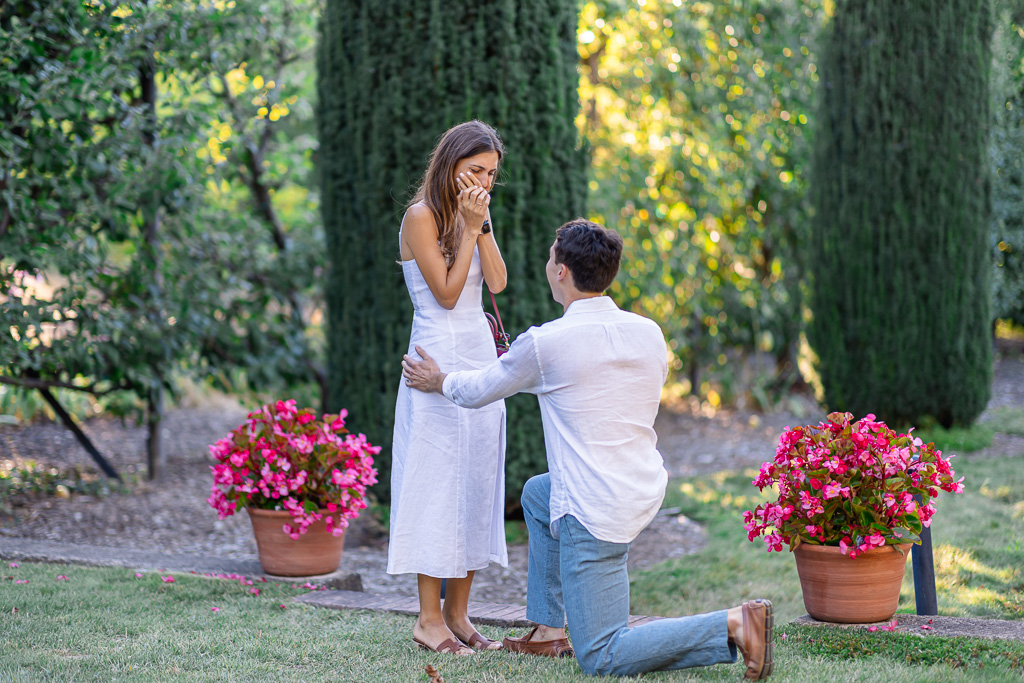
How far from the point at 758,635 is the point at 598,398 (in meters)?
0.78

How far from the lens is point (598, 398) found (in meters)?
2.59

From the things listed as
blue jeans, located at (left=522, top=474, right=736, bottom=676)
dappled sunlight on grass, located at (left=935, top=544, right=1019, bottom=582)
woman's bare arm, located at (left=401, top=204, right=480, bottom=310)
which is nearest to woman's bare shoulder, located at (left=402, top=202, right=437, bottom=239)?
woman's bare arm, located at (left=401, top=204, right=480, bottom=310)

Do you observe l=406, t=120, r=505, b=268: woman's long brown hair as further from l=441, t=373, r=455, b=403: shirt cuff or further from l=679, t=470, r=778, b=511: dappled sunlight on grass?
l=679, t=470, r=778, b=511: dappled sunlight on grass

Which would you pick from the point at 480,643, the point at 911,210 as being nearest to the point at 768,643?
the point at 480,643

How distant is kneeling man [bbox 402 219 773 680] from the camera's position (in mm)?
2568

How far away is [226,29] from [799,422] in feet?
21.5

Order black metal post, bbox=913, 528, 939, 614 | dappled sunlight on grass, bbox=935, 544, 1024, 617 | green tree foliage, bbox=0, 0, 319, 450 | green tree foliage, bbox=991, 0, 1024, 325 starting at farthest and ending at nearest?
1. green tree foliage, bbox=991, 0, 1024, 325
2. green tree foliage, bbox=0, 0, 319, 450
3. dappled sunlight on grass, bbox=935, 544, 1024, 617
4. black metal post, bbox=913, 528, 939, 614

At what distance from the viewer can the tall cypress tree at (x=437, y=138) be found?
533cm

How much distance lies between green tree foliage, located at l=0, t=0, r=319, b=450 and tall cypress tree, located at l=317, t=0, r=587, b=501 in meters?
1.22

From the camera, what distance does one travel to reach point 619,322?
8.57ft

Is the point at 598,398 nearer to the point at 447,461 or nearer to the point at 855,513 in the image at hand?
the point at 447,461

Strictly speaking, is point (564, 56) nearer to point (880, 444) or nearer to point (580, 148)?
point (580, 148)

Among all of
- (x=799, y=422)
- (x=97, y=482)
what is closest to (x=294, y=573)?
(x=97, y=482)

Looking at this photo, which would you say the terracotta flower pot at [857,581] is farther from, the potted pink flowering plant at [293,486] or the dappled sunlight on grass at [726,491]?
the dappled sunlight on grass at [726,491]
